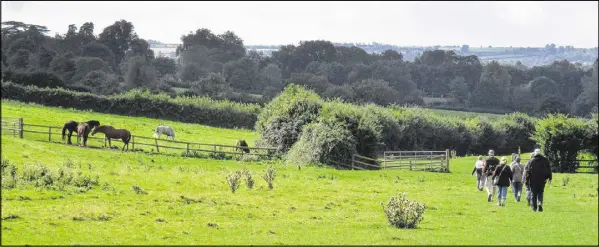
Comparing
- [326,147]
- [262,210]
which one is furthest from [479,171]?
[326,147]

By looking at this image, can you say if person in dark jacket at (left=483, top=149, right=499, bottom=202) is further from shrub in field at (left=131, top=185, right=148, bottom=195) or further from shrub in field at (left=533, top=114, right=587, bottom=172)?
shrub in field at (left=533, top=114, right=587, bottom=172)

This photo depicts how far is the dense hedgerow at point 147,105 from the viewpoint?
76125 millimetres

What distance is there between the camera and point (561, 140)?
53875 mm

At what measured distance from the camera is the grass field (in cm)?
1784

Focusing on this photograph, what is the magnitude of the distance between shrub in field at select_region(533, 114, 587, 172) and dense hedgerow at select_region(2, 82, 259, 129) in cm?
3996

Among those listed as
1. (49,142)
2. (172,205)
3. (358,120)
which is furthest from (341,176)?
(49,142)

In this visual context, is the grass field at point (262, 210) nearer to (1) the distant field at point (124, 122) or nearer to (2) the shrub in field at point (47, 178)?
(2) the shrub in field at point (47, 178)

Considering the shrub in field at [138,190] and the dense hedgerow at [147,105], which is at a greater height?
the dense hedgerow at [147,105]

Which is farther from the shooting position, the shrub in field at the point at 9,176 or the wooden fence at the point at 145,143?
the wooden fence at the point at 145,143

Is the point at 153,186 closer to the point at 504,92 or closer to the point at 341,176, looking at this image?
the point at 341,176

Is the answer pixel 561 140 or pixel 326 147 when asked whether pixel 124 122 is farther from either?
pixel 561 140

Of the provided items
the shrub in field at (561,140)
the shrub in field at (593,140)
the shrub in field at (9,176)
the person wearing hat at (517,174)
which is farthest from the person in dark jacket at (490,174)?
the shrub in field at (561,140)

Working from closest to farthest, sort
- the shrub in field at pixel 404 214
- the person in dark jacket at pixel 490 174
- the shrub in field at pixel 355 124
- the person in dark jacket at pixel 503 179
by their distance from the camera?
the shrub in field at pixel 404 214 < the person in dark jacket at pixel 503 179 < the person in dark jacket at pixel 490 174 < the shrub in field at pixel 355 124

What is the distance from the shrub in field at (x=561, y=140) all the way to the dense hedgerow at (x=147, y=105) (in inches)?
1573
